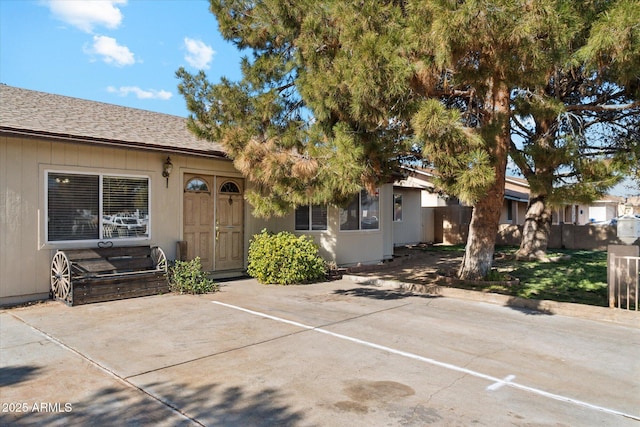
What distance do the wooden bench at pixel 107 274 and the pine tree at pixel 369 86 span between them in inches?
108

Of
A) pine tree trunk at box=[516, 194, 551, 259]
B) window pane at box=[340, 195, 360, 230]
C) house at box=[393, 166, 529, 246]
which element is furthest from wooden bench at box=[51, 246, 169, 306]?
house at box=[393, 166, 529, 246]

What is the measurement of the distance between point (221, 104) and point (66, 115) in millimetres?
3666

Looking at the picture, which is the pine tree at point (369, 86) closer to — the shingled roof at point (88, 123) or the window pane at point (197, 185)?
the shingled roof at point (88, 123)

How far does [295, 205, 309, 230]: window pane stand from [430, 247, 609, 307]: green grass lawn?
453cm

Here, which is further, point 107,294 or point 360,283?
point 360,283

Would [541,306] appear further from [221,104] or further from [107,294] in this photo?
[107,294]

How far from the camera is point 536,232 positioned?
15.5m

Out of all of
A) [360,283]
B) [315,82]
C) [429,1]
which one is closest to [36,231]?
[315,82]

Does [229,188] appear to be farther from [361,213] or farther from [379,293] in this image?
[379,293]

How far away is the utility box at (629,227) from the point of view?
25.5 ft

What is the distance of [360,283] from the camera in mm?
10609

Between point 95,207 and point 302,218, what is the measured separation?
17.5 ft

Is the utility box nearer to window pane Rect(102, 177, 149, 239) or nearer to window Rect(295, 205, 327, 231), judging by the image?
window Rect(295, 205, 327, 231)

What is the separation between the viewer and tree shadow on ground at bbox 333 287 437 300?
8.92 metres
